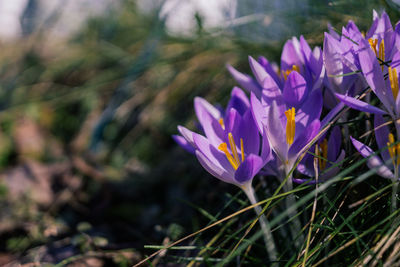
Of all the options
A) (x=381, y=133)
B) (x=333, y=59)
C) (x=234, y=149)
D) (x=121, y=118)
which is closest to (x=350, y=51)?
(x=333, y=59)

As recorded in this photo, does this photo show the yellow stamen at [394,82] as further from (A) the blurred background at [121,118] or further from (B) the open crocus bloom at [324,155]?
(A) the blurred background at [121,118]

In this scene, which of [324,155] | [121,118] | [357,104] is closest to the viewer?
[357,104]

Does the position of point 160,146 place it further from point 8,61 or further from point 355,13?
point 8,61

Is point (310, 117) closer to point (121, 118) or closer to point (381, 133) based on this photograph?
point (381, 133)

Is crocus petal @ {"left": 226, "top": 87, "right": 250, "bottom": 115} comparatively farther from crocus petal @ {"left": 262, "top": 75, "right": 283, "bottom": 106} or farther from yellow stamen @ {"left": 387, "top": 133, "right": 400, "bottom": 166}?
yellow stamen @ {"left": 387, "top": 133, "right": 400, "bottom": 166}

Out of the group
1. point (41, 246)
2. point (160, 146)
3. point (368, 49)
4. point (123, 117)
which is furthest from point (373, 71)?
point (123, 117)

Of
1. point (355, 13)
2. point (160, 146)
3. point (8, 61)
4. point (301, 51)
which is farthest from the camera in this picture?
point (8, 61)
